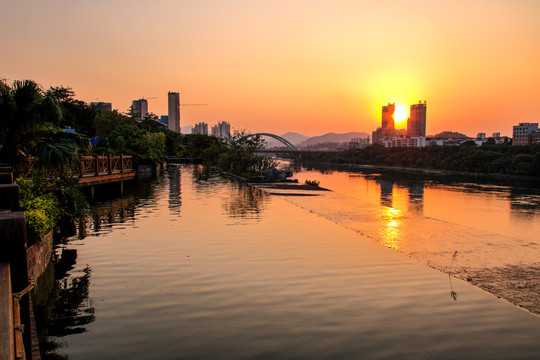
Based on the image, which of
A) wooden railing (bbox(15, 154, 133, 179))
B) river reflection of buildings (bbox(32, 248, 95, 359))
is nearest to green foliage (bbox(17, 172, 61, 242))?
river reflection of buildings (bbox(32, 248, 95, 359))

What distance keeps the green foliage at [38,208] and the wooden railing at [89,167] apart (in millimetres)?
5114

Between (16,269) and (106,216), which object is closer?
(16,269)

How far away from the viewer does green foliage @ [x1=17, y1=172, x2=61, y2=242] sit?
9.16m

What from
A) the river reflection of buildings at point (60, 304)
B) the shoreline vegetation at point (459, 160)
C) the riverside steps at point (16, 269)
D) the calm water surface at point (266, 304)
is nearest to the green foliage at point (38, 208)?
the river reflection of buildings at point (60, 304)

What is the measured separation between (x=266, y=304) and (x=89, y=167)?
18.2 m

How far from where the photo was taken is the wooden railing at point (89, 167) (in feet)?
Answer: 59.2

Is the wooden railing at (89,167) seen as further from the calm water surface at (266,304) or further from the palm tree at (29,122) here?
the calm water surface at (266,304)

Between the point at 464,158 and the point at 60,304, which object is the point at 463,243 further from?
the point at 464,158

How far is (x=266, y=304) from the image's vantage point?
7.73 m

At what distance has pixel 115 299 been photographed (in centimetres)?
786

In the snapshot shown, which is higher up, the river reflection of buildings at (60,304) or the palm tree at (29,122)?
the palm tree at (29,122)

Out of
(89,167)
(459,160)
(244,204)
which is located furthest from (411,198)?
(459,160)

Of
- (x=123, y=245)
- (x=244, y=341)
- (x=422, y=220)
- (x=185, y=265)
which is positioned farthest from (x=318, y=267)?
(x=422, y=220)

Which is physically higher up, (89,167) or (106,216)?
(89,167)
